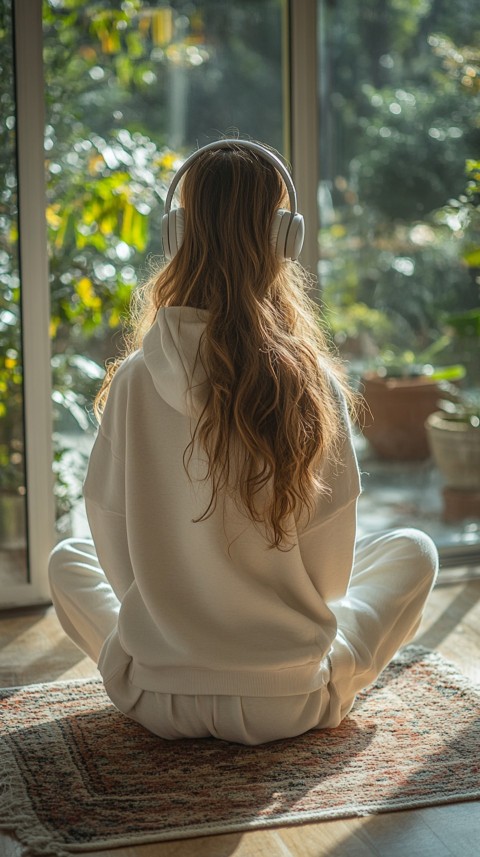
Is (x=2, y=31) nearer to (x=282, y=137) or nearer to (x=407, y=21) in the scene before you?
(x=282, y=137)

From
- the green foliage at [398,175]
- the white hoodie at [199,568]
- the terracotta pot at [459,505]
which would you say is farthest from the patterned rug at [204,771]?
the green foliage at [398,175]

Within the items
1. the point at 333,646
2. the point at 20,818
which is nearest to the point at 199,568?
the point at 333,646

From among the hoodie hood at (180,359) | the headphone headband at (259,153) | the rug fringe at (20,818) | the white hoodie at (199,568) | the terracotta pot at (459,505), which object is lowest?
the terracotta pot at (459,505)

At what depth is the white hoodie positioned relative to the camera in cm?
194

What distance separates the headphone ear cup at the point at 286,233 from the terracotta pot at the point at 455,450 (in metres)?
1.62

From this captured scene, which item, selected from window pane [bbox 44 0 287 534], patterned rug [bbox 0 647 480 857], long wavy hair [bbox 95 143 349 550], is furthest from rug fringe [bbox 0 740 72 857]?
window pane [bbox 44 0 287 534]

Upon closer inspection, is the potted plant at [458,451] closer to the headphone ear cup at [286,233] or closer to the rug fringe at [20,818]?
the headphone ear cup at [286,233]

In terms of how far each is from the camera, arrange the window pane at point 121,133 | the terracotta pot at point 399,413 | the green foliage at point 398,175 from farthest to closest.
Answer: the terracotta pot at point 399,413, the green foliage at point 398,175, the window pane at point 121,133

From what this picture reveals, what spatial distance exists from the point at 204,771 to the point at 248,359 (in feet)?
2.43

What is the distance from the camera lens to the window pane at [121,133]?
3000 millimetres

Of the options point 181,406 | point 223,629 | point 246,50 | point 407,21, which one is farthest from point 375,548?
point 407,21

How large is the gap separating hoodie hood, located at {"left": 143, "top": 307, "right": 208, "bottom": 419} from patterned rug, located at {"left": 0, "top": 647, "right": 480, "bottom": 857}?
648 millimetres

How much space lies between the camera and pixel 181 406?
6.29 feet

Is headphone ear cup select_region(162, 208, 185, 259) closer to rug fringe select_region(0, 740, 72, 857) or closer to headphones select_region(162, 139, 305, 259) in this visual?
headphones select_region(162, 139, 305, 259)
